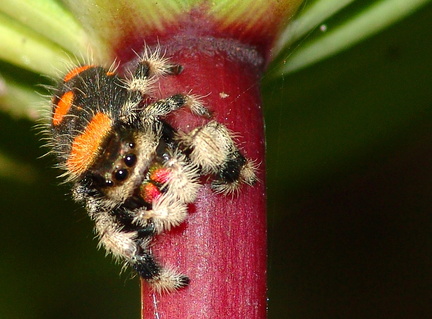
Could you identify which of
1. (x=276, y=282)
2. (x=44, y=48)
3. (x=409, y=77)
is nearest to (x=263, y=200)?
(x=44, y=48)

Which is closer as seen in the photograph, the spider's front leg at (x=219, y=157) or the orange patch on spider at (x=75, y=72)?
the spider's front leg at (x=219, y=157)

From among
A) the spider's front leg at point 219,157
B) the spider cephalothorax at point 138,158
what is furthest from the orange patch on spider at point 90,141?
the spider's front leg at point 219,157

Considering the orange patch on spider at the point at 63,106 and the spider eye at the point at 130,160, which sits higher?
the orange patch on spider at the point at 63,106

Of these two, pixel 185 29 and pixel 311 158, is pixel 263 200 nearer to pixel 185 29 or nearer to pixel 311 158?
pixel 185 29

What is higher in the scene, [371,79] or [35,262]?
[371,79]

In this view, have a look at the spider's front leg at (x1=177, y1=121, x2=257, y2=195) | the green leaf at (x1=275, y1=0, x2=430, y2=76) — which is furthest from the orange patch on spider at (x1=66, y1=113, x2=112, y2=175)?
the green leaf at (x1=275, y1=0, x2=430, y2=76)

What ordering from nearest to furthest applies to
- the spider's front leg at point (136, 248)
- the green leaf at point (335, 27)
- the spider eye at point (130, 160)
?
the spider's front leg at point (136, 248)
the spider eye at point (130, 160)
the green leaf at point (335, 27)

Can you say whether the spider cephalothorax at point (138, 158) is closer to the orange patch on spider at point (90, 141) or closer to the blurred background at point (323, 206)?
the orange patch on spider at point (90, 141)

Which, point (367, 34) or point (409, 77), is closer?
point (367, 34)
